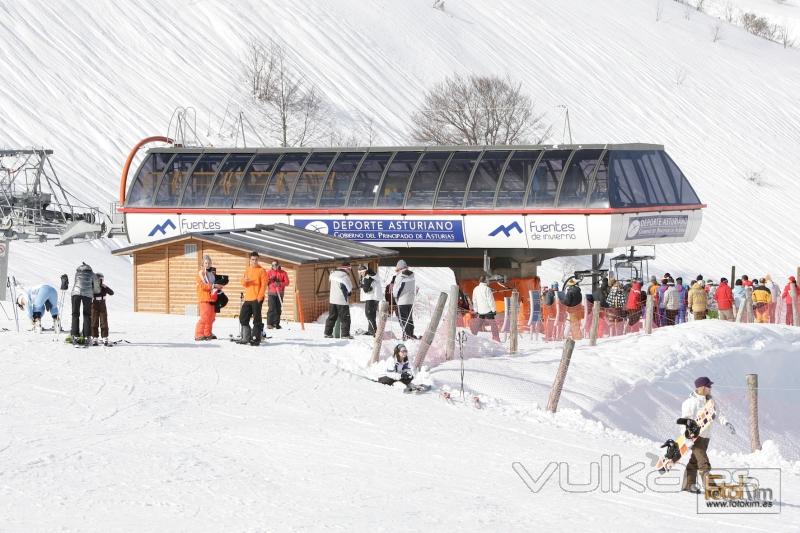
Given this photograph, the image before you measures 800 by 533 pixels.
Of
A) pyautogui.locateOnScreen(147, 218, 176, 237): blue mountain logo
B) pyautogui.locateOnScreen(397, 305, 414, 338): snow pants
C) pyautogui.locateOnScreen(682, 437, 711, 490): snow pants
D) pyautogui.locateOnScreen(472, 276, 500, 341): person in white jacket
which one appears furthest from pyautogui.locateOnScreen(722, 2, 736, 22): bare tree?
pyautogui.locateOnScreen(682, 437, 711, 490): snow pants

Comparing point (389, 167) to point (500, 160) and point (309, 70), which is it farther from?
point (309, 70)

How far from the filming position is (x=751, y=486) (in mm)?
14703

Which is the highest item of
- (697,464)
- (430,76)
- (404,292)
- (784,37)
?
(784,37)

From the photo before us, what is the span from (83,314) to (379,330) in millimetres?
4716

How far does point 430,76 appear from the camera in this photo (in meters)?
81.4

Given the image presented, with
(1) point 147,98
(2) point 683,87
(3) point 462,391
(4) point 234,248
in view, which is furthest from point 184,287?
(2) point 683,87

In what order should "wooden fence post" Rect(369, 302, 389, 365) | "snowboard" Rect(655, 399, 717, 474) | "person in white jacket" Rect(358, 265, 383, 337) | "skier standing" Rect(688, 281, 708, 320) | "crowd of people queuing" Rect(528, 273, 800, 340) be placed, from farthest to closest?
"skier standing" Rect(688, 281, 708, 320), "crowd of people queuing" Rect(528, 273, 800, 340), "person in white jacket" Rect(358, 265, 383, 337), "wooden fence post" Rect(369, 302, 389, 365), "snowboard" Rect(655, 399, 717, 474)

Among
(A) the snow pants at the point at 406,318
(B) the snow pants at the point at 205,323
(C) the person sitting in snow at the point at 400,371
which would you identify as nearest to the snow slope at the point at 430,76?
(A) the snow pants at the point at 406,318

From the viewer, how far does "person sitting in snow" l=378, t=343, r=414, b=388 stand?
18959 millimetres

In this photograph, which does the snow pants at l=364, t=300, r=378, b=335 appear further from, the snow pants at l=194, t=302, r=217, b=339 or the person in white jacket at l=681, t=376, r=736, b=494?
the person in white jacket at l=681, t=376, r=736, b=494

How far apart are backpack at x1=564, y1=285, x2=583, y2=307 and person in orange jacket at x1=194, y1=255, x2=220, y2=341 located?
813 cm

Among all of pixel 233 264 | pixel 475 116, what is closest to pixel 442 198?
pixel 233 264

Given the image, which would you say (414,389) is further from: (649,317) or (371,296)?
(649,317)

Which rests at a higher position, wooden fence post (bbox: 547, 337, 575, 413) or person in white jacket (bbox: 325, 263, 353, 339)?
person in white jacket (bbox: 325, 263, 353, 339)
